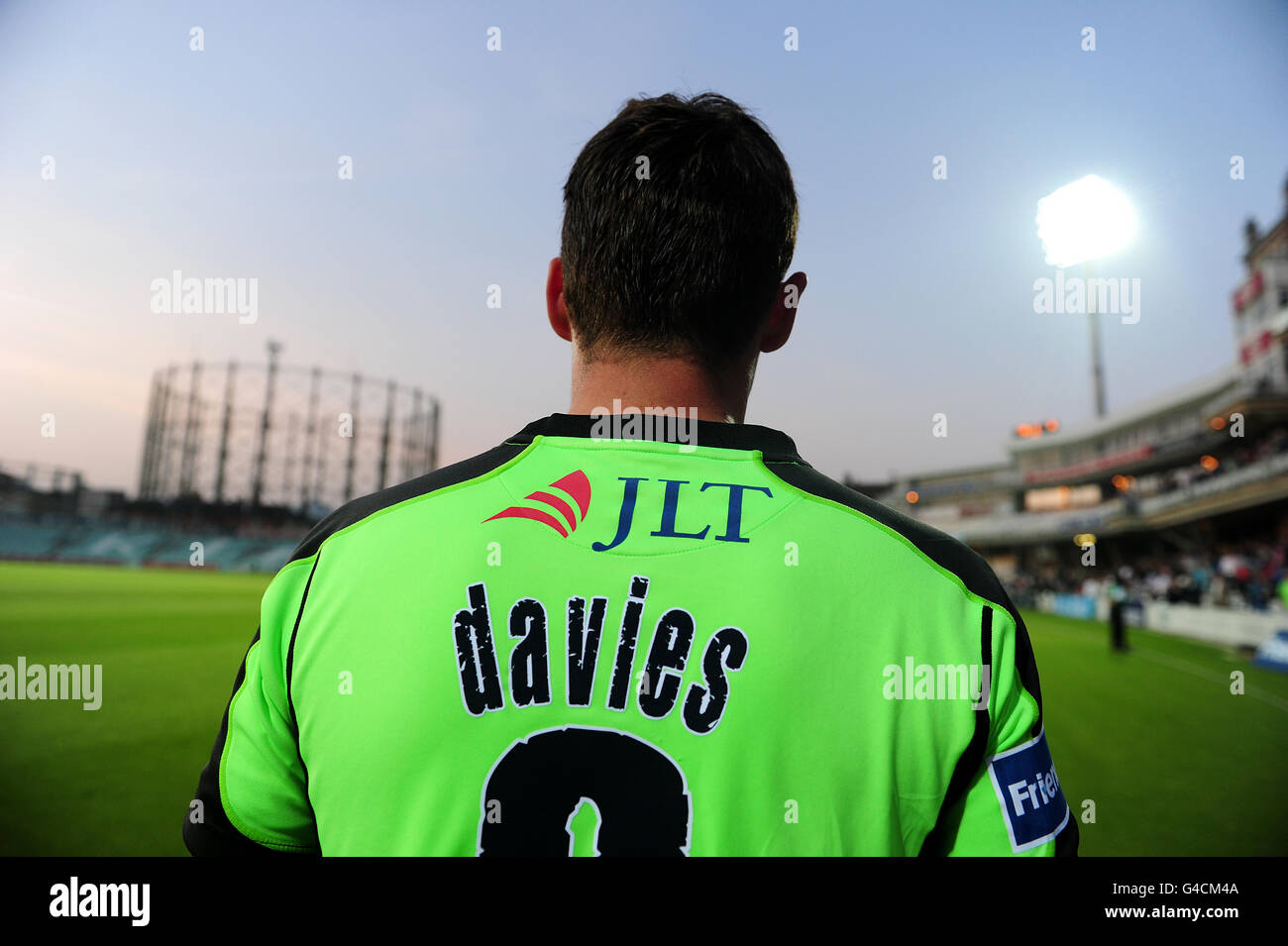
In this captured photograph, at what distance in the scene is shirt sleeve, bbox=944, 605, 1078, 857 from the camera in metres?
1.19

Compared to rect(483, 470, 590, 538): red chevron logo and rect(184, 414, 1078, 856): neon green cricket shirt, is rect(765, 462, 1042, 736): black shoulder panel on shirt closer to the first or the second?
rect(184, 414, 1078, 856): neon green cricket shirt

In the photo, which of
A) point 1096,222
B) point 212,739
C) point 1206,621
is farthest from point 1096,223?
point 212,739

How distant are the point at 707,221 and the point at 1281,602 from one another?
24.4m

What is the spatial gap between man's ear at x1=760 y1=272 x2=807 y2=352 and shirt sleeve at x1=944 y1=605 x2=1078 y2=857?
2.23 ft

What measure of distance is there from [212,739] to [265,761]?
6592 mm

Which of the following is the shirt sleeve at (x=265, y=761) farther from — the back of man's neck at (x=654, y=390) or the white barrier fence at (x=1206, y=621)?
the white barrier fence at (x=1206, y=621)

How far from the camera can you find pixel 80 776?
17.7 ft

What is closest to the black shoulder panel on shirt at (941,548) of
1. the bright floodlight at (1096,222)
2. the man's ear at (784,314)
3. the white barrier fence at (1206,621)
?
the man's ear at (784,314)

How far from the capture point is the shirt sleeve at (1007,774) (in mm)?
1193
